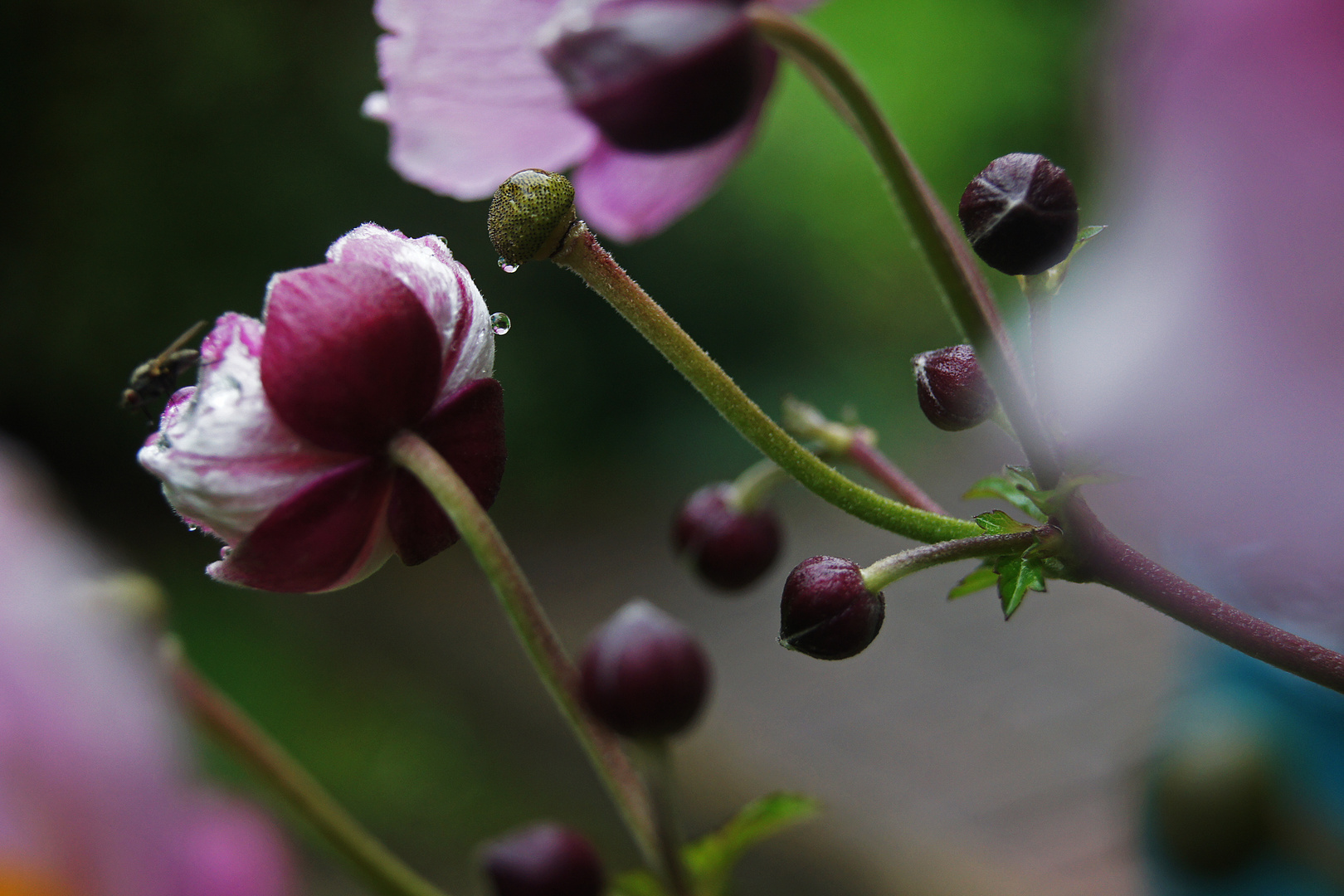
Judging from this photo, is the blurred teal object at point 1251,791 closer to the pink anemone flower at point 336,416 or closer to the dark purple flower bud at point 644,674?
the dark purple flower bud at point 644,674

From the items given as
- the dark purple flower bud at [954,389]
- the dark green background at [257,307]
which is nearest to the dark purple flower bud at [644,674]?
the dark purple flower bud at [954,389]

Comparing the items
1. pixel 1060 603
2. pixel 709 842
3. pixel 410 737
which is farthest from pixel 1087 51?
pixel 410 737

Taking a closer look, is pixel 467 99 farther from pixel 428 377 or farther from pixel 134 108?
pixel 134 108

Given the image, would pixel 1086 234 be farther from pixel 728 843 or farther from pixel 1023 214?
pixel 728 843

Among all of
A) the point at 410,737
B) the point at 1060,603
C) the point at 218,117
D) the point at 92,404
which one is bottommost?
the point at 1060,603

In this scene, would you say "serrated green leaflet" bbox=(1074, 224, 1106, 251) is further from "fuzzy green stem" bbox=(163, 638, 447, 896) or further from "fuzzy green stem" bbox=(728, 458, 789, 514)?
"fuzzy green stem" bbox=(163, 638, 447, 896)
